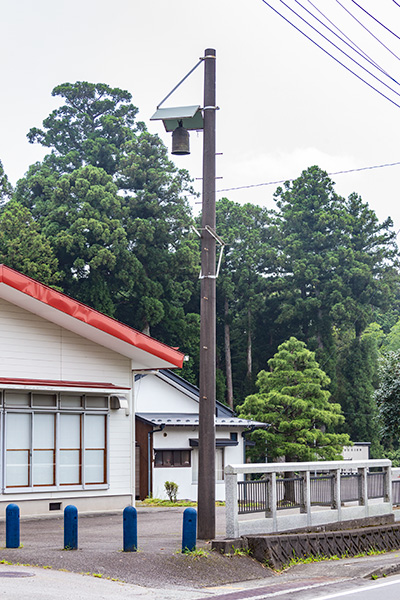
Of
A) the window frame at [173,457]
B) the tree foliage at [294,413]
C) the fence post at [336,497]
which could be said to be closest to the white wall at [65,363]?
the fence post at [336,497]

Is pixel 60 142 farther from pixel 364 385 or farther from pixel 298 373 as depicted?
pixel 298 373

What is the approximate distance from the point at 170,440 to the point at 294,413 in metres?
6.09

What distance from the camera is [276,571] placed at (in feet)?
44.2

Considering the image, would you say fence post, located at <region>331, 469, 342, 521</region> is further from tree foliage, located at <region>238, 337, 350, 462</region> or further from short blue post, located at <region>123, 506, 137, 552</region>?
tree foliage, located at <region>238, 337, 350, 462</region>

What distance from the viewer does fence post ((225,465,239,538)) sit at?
45.3 feet

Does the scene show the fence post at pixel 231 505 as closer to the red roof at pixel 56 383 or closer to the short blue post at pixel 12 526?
the short blue post at pixel 12 526

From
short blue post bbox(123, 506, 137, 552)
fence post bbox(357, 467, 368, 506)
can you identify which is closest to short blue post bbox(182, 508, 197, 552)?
short blue post bbox(123, 506, 137, 552)

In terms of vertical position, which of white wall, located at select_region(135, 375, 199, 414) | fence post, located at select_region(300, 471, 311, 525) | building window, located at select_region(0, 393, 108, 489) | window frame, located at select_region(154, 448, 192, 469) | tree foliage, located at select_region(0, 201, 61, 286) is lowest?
window frame, located at select_region(154, 448, 192, 469)

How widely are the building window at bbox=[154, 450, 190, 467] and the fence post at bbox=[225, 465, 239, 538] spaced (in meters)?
24.1

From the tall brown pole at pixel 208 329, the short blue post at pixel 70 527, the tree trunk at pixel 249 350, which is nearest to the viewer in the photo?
the short blue post at pixel 70 527

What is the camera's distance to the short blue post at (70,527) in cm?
1341

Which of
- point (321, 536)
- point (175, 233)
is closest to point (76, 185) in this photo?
point (175, 233)

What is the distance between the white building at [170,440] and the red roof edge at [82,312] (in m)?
15.6

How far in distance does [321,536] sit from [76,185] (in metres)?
45.9
